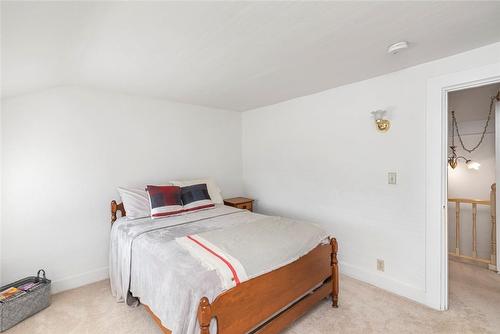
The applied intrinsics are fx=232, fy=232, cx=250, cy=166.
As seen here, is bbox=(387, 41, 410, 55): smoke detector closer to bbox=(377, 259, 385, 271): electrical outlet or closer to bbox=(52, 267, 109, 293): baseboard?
bbox=(377, 259, 385, 271): electrical outlet

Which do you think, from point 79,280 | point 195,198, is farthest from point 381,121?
point 79,280

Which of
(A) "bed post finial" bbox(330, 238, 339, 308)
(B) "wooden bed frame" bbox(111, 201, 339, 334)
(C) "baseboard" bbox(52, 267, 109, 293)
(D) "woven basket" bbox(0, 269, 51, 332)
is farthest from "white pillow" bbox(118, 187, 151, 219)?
(A) "bed post finial" bbox(330, 238, 339, 308)

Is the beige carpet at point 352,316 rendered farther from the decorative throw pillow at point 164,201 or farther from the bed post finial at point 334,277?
the decorative throw pillow at point 164,201

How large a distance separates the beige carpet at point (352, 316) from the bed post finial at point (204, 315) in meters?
0.96

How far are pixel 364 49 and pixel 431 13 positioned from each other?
0.50 meters

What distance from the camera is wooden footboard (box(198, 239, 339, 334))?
1.37 m

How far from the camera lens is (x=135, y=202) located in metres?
2.73

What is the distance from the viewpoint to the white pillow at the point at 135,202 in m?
2.67

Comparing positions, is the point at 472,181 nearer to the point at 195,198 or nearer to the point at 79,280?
the point at 195,198

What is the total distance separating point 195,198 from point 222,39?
1937 millimetres

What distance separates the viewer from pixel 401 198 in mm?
2365

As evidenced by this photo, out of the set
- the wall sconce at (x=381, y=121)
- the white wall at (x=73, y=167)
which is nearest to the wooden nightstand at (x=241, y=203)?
the white wall at (x=73, y=167)

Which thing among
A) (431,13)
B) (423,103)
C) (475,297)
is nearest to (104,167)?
(431,13)

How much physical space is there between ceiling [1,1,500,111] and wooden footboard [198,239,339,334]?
165 centimetres
